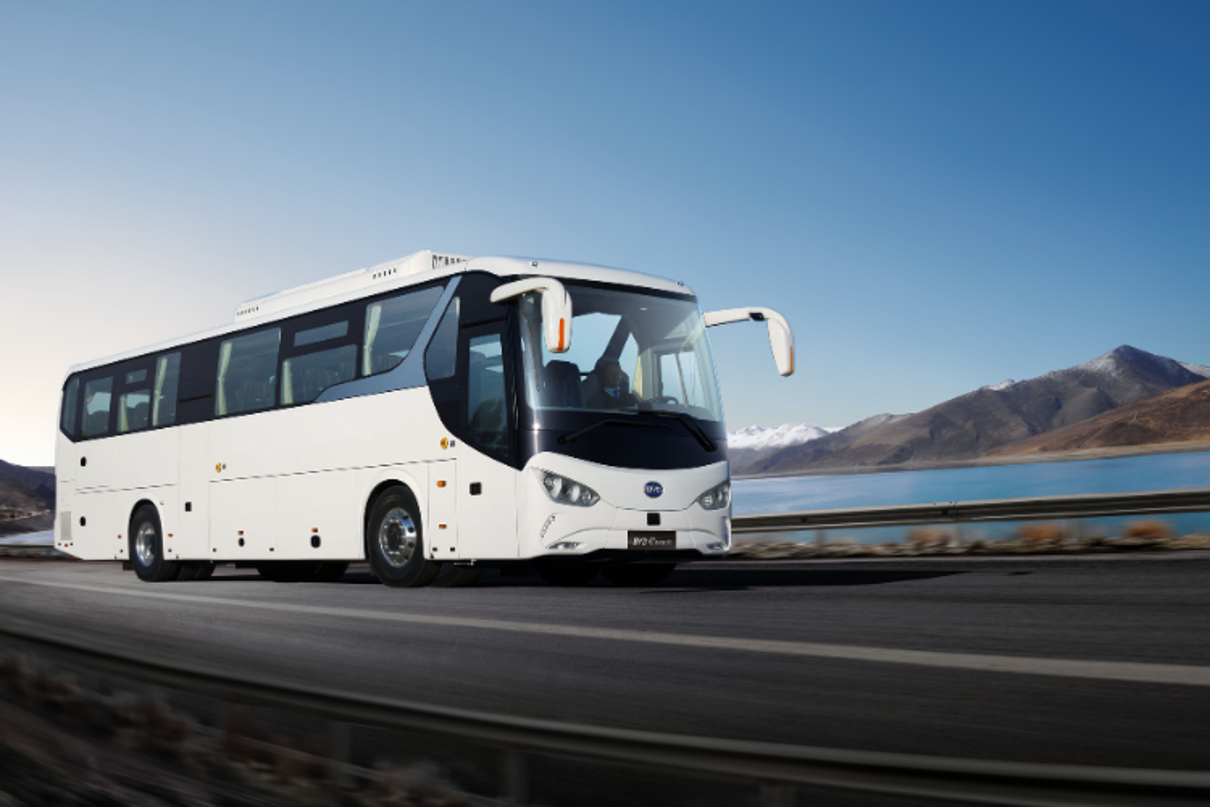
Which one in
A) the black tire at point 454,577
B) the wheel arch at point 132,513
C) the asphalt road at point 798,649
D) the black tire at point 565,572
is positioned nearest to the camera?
the asphalt road at point 798,649

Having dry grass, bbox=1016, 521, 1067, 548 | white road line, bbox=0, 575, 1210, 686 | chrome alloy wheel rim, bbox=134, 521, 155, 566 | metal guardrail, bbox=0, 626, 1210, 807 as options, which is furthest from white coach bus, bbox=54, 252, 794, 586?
metal guardrail, bbox=0, 626, 1210, 807

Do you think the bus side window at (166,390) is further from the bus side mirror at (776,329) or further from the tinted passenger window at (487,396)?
the bus side mirror at (776,329)

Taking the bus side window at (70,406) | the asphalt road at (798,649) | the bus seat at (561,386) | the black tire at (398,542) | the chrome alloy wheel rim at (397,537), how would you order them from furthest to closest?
1. the bus side window at (70,406)
2. the chrome alloy wheel rim at (397,537)
3. the black tire at (398,542)
4. the bus seat at (561,386)
5. the asphalt road at (798,649)

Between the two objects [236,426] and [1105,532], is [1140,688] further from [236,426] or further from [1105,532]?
[236,426]

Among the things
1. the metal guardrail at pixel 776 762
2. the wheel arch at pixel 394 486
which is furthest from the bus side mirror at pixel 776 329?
the metal guardrail at pixel 776 762

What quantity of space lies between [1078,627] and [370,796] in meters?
5.40

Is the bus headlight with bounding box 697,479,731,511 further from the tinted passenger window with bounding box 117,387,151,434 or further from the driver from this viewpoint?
the tinted passenger window with bounding box 117,387,151,434

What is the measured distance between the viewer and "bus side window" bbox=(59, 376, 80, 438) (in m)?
20.0

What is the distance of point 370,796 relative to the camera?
3682 mm

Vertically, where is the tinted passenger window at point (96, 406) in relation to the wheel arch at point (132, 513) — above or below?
above

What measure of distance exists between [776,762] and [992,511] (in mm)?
15084

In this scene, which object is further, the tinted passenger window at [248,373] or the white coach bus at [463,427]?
the tinted passenger window at [248,373]

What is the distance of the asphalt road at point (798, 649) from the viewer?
15.7 feet

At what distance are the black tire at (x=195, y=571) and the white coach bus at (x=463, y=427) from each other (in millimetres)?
1180
